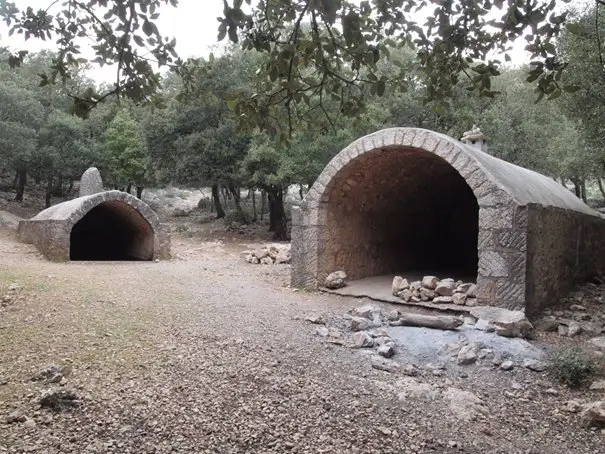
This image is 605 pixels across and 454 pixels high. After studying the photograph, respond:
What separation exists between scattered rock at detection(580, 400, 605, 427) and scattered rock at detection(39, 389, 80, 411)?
13.8ft

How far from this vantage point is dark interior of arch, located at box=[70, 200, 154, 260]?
14.1 metres

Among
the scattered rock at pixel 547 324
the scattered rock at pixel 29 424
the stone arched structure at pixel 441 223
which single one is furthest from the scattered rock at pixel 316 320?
the scattered rock at pixel 29 424

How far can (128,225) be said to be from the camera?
15.2 meters

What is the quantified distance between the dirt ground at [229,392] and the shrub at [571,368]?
13cm

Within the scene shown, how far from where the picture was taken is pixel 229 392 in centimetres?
407

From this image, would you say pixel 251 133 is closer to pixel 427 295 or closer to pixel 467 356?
pixel 427 295

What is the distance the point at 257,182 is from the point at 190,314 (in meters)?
12.9

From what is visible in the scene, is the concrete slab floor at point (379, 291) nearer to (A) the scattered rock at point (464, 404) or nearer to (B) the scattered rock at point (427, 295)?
(B) the scattered rock at point (427, 295)

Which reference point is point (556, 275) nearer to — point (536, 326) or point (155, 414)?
point (536, 326)

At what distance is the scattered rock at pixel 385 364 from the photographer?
5137 mm

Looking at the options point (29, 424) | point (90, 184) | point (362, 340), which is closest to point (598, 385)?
point (362, 340)

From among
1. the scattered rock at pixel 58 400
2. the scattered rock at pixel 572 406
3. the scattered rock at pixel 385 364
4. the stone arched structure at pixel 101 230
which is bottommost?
the scattered rock at pixel 572 406

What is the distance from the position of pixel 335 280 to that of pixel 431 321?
3091 millimetres

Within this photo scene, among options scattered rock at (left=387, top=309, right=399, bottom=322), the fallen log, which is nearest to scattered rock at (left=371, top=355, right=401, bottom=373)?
the fallen log
